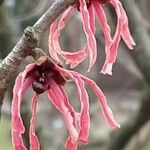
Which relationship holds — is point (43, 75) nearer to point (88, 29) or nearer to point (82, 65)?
point (88, 29)

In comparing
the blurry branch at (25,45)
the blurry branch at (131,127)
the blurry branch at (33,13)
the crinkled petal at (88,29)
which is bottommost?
the blurry branch at (131,127)

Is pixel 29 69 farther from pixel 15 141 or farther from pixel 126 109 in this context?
pixel 126 109

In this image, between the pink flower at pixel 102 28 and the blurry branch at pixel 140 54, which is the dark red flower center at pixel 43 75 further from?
the blurry branch at pixel 140 54

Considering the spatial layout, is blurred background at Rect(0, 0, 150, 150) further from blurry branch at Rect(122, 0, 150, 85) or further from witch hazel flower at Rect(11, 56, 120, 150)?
witch hazel flower at Rect(11, 56, 120, 150)

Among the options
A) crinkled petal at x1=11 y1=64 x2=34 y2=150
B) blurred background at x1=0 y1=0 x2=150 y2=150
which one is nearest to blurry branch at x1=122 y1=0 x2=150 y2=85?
blurred background at x1=0 y1=0 x2=150 y2=150

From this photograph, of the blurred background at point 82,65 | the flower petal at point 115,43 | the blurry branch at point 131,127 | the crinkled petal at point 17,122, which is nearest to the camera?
the crinkled petal at point 17,122

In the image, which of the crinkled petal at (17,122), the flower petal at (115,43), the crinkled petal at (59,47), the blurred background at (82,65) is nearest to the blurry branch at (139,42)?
the blurred background at (82,65)

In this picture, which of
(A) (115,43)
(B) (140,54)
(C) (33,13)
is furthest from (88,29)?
(C) (33,13)

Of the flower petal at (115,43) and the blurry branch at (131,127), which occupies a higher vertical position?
the flower petal at (115,43)
